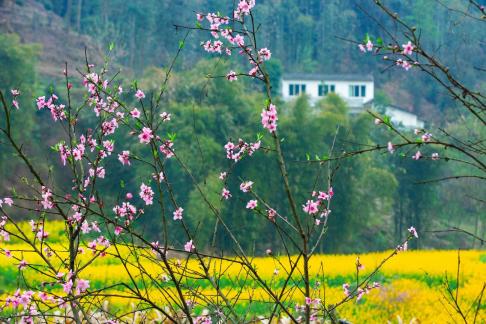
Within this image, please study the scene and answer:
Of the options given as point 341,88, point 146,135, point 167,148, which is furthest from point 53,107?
point 341,88

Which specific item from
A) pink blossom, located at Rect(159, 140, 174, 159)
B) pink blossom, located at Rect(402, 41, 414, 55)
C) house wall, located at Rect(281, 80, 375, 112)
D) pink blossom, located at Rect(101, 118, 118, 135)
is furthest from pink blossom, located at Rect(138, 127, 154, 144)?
house wall, located at Rect(281, 80, 375, 112)

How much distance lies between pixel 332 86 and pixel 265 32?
1666 cm

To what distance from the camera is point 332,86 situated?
6438 cm

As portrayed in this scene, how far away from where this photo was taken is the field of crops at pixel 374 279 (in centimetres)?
971

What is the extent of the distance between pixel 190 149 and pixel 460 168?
2238 cm

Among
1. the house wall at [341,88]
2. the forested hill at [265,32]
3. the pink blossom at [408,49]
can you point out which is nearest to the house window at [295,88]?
the house wall at [341,88]

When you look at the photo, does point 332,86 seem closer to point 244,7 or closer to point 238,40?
point 238,40

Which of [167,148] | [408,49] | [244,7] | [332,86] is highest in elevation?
[332,86]

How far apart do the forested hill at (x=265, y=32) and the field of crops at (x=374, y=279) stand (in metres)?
41.4

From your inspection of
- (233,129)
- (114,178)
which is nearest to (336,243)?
(233,129)

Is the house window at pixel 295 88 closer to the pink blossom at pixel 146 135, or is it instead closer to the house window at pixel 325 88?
the house window at pixel 325 88

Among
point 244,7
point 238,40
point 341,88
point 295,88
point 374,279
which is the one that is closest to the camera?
point 244,7

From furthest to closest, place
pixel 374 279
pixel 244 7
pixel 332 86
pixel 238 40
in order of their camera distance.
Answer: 1. pixel 332 86
2. pixel 374 279
3. pixel 238 40
4. pixel 244 7

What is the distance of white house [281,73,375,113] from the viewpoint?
6338 centimetres
